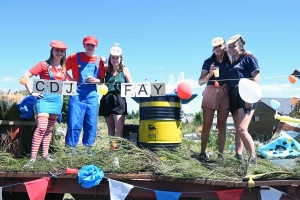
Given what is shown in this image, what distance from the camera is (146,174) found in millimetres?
3375

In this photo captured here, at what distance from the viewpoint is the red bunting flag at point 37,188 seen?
349 centimetres

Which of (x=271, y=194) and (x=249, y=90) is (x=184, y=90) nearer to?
(x=249, y=90)

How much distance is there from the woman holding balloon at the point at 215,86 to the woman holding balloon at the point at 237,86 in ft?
0.30

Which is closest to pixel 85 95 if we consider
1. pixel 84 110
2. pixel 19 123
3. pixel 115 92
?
pixel 84 110

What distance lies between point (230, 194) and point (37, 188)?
1978 millimetres

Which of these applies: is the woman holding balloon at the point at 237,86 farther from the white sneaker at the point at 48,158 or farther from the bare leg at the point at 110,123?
the white sneaker at the point at 48,158

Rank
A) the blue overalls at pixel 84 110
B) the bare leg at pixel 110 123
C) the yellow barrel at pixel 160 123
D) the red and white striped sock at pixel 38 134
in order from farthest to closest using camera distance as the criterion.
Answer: the bare leg at pixel 110 123 → the blue overalls at pixel 84 110 → the yellow barrel at pixel 160 123 → the red and white striped sock at pixel 38 134

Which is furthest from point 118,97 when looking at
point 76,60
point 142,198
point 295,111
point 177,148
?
point 295,111

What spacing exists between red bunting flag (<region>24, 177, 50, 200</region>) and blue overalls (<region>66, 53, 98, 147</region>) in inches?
34.3

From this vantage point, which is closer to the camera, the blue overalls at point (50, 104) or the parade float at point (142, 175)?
the parade float at point (142, 175)

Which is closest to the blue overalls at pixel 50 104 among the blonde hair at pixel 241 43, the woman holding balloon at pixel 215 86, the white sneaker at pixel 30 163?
the white sneaker at pixel 30 163

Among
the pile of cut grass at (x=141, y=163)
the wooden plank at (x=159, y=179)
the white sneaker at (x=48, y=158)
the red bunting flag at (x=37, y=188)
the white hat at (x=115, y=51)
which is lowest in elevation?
the red bunting flag at (x=37, y=188)

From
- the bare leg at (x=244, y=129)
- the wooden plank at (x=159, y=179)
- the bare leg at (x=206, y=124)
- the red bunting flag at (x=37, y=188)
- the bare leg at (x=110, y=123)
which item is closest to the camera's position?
the wooden plank at (x=159, y=179)

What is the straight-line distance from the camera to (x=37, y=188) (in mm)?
3504
